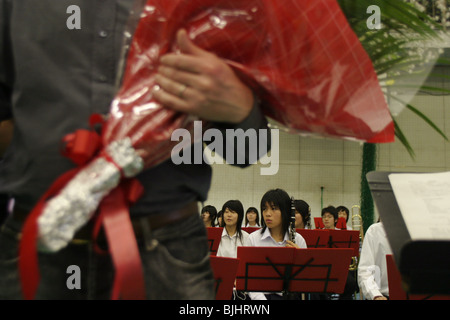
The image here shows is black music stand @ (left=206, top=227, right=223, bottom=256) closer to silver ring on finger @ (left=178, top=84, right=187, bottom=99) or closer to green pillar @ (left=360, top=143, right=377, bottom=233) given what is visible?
green pillar @ (left=360, top=143, right=377, bottom=233)

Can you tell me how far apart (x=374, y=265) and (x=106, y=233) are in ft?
11.4

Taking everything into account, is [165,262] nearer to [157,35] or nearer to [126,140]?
[126,140]

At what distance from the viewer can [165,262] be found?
0.79 meters

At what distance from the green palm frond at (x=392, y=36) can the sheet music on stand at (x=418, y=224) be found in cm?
32

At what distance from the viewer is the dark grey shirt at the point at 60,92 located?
795 mm

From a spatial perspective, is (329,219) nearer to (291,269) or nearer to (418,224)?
(291,269)

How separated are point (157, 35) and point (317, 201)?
10479 mm

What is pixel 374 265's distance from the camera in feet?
12.4

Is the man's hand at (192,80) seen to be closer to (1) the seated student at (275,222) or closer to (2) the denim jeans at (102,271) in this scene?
(2) the denim jeans at (102,271)

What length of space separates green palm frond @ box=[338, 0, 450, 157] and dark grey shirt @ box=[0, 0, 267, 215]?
11.6 inches

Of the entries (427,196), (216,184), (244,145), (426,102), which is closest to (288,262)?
(427,196)

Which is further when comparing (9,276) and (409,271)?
(409,271)

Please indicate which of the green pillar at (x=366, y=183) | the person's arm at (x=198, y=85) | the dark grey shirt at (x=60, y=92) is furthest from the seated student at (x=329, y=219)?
the person's arm at (x=198, y=85)

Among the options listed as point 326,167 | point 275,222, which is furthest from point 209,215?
point 326,167
